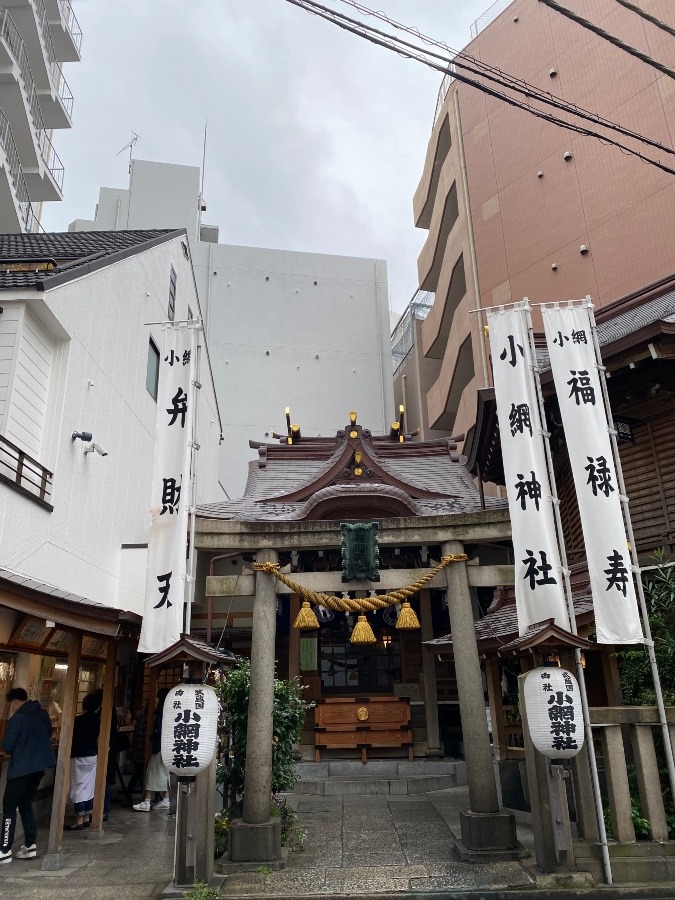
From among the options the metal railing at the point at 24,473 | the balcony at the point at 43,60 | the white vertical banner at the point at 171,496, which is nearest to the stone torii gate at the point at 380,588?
the white vertical banner at the point at 171,496

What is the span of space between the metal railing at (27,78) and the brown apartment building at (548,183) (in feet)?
59.7

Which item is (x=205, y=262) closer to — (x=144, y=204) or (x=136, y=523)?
(x=144, y=204)

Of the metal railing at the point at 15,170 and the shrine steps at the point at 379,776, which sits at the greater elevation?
the metal railing at the point at 15,170

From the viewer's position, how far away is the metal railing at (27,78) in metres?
23.5

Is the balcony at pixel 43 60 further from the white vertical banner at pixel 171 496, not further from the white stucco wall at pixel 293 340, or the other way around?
the white vertical banner at pixel 171 496

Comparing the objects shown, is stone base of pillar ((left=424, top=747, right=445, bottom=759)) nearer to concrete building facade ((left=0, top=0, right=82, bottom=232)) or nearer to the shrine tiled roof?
Answer: the shrine tiled roof

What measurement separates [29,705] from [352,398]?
90.7ft

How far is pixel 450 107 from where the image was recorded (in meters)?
30.1

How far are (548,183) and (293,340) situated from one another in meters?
15.8

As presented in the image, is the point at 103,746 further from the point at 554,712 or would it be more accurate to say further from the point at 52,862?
the point at 554,712

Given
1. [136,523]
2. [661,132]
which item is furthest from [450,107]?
[136,523]

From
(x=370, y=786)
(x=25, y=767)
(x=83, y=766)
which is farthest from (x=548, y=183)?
(x=25, y=767)

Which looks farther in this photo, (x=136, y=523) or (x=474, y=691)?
(x=136, y=523)

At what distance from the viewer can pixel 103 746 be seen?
10.7 metres
